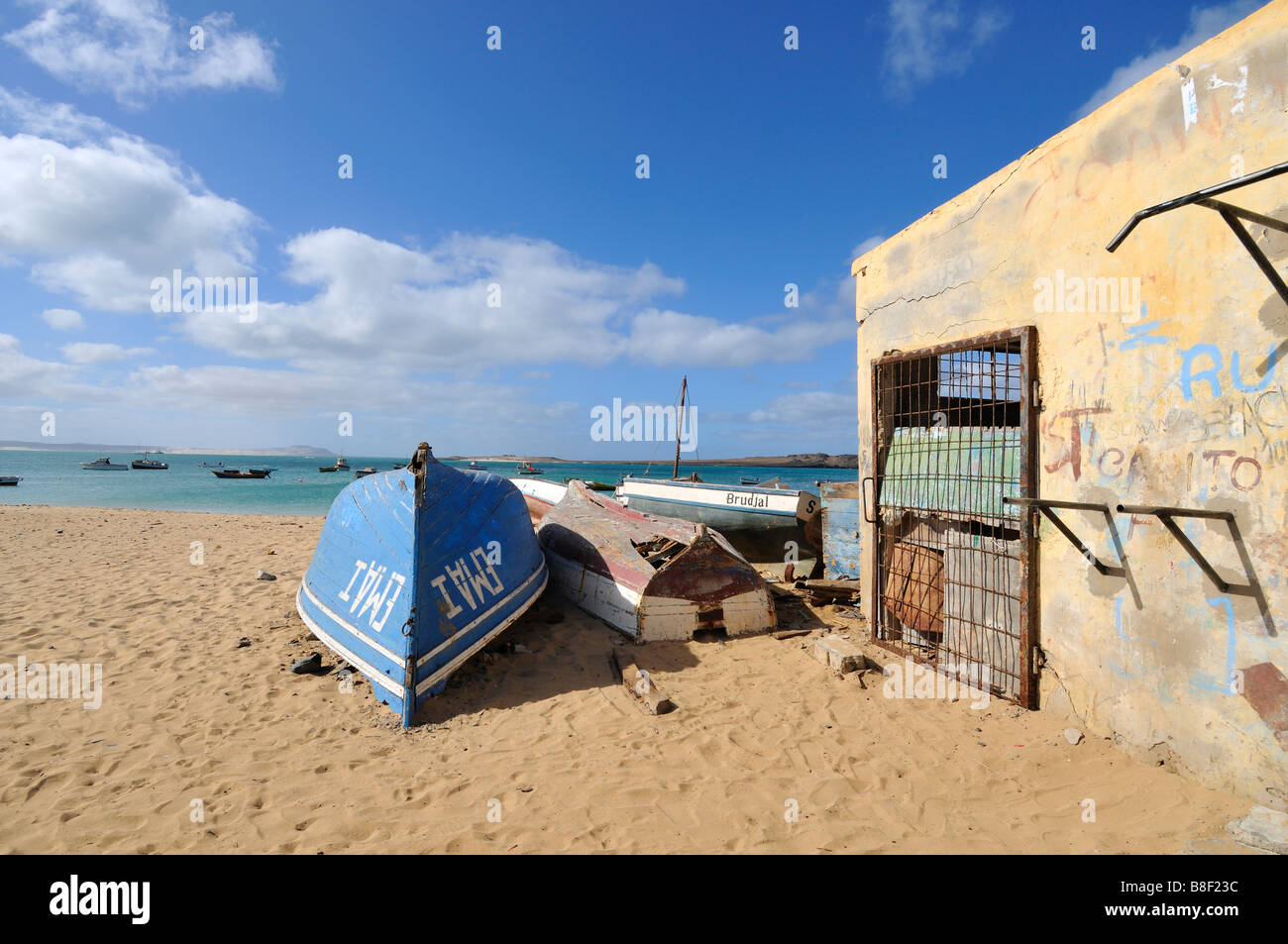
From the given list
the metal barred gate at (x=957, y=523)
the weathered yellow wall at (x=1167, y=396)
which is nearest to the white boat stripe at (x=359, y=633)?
the metal barred gate at (x=957, y=523)

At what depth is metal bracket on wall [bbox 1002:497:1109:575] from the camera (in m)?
4.14

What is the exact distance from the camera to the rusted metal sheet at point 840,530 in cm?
945

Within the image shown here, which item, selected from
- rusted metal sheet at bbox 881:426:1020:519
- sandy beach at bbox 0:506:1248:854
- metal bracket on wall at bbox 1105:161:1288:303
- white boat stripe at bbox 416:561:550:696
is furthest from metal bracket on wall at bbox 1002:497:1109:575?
white boat stripe at bbox 416:561:550:696

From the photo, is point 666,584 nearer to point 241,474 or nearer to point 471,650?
point 471,650

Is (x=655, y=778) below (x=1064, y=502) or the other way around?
below

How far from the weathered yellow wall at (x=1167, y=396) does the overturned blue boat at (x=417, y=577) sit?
516 centimetres

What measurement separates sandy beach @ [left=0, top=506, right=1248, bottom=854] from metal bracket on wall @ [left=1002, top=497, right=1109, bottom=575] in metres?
1.34

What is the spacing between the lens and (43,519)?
1825 centimetres

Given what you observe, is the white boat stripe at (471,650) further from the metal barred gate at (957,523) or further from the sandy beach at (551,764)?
the metal barred gate at (957,523)

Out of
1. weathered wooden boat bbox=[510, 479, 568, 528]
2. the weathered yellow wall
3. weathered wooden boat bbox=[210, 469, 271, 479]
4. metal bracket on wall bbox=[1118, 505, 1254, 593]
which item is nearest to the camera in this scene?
the weathered yellow wall

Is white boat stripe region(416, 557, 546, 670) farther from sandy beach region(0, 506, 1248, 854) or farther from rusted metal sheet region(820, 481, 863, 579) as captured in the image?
rusted metal sheet region(820, 481, 863, 579)

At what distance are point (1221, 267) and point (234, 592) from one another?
11661mm
